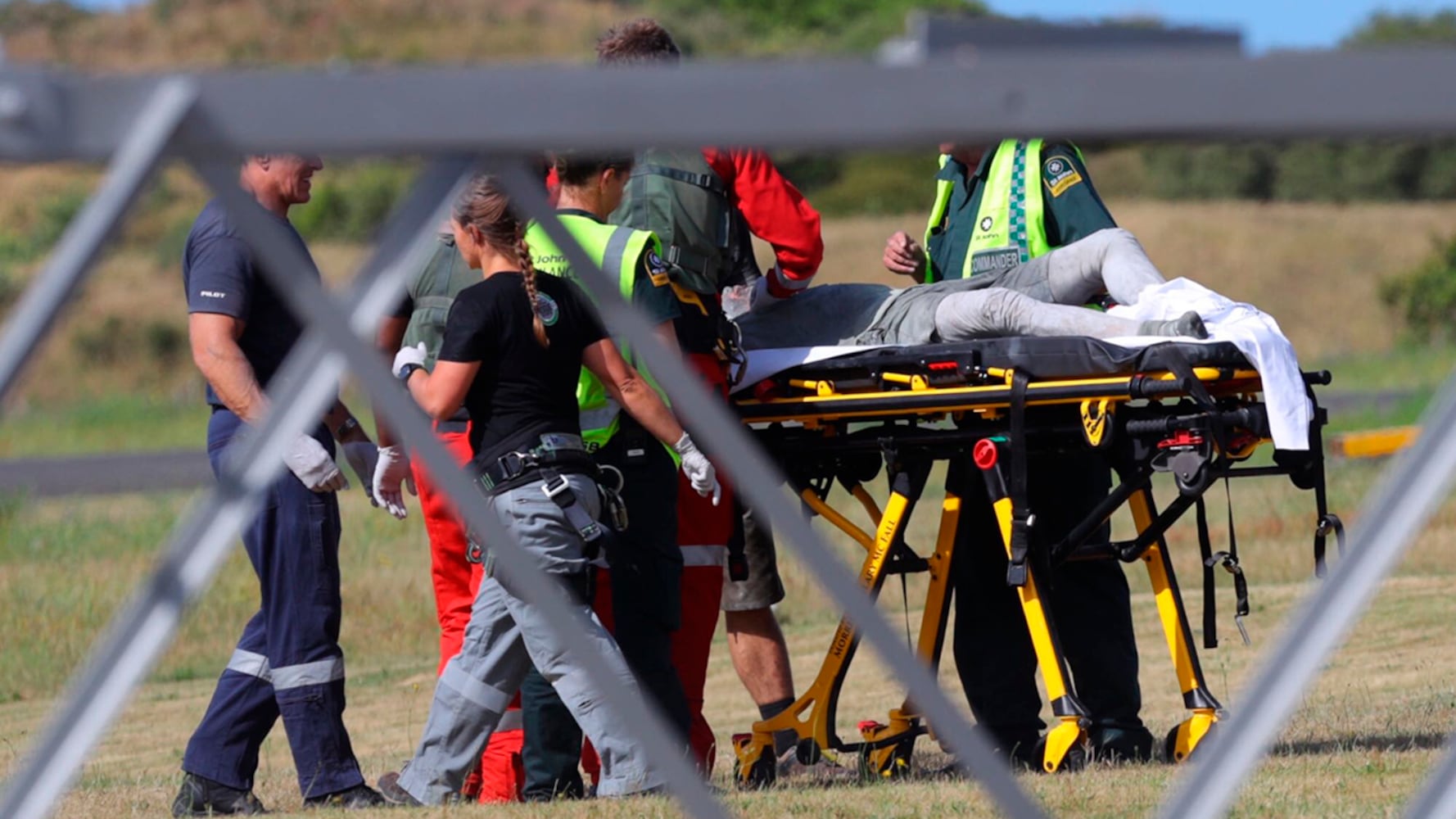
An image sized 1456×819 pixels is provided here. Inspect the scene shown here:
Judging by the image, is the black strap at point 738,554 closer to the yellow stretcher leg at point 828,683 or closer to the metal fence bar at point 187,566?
the yellow stretcher leg at point 828,683

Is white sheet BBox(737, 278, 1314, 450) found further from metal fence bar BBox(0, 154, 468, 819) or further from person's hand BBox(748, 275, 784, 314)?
metal fence bar BBox(0, 154, 468, 819)

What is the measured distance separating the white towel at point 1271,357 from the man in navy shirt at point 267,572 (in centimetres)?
217

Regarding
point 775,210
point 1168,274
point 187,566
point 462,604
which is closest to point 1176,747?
point 775,210

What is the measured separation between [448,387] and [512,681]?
76 cm

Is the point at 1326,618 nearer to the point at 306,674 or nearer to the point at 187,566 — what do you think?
the point at 187,566

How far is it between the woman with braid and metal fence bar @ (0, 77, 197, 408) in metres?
2.75

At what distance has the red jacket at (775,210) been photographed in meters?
5.58

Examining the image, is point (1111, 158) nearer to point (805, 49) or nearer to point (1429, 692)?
point (805, 49)

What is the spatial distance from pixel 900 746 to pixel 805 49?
189 ft

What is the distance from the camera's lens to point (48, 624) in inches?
383

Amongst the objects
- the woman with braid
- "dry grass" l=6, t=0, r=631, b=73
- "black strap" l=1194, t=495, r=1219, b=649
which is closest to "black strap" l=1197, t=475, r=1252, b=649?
"black strap" l=1194, t=495, r=1219, b=649

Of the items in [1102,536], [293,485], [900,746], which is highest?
[293,485]

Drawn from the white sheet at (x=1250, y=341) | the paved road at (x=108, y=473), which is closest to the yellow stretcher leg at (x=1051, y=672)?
the white sheet at (x=1250, y=341)

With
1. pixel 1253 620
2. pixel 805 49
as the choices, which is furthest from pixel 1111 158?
pixel 1253 620
